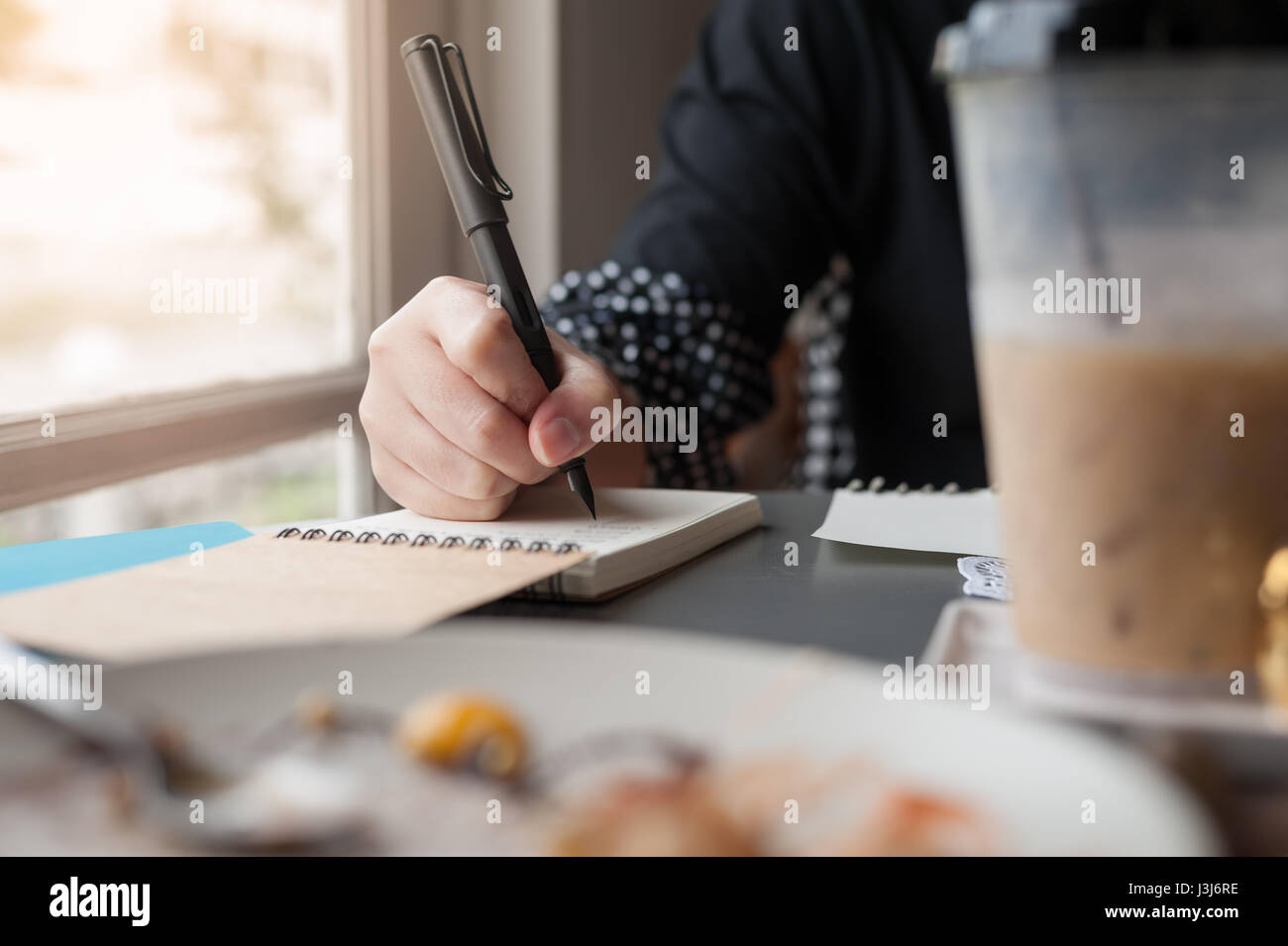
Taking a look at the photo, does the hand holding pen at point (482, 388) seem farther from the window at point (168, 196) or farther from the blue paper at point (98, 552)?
the window at point (168, 196)

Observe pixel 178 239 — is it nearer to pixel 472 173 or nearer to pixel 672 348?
pixel 672 348

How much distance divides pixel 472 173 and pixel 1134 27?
39cm

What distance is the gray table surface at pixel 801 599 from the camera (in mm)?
397

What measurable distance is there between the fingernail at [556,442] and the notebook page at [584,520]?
31mm

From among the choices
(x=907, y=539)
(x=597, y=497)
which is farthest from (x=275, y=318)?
(x=907, y=539)

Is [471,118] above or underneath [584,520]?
above

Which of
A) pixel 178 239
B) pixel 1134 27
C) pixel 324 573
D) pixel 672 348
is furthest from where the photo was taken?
pixel 178 239

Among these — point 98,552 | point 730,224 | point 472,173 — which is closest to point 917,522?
point 472,173

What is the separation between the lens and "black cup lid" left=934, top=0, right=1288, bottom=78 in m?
0.25

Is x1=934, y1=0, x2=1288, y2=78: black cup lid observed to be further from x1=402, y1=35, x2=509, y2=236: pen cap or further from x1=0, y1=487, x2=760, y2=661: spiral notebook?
x1=402, y1=35, x2=509, y2=236: pen cap

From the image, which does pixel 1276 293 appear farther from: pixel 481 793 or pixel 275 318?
pixel 275 318

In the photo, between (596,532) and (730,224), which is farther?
(730,224)

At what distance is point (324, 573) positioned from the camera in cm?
43

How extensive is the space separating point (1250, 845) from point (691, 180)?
3.44 ft
